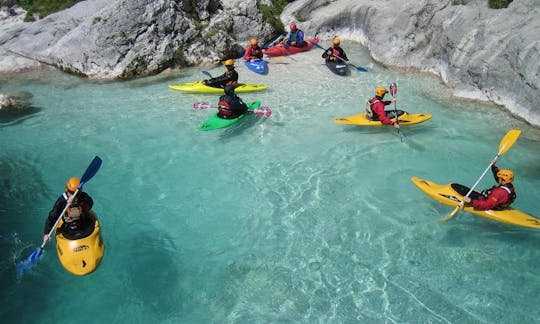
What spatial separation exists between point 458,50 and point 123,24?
11.1 m

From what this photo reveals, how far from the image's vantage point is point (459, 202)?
21.8 ft

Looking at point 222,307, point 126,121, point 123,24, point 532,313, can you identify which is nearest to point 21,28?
point 123,24

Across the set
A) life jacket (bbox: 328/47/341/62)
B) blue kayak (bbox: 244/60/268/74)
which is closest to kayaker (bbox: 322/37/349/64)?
life jacket (bbox: 328/47/341/62)

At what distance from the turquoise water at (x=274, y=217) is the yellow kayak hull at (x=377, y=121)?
11.2 inches

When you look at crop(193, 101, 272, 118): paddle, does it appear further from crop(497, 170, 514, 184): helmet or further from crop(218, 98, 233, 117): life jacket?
crop(497, 170, 514, 184): helmet

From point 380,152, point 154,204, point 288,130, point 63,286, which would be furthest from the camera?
point 288,130

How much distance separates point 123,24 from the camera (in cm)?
1410

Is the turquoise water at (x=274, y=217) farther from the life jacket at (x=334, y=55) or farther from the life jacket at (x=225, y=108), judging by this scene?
the life jacket at (x=334, y=55)

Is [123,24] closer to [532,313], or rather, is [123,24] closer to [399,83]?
[399,83]

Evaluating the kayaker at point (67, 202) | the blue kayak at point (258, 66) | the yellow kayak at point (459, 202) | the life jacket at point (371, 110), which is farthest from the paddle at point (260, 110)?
the kayaker at point (67, 202)

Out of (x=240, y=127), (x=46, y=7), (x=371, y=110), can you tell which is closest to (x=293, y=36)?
(x=240, y=127)

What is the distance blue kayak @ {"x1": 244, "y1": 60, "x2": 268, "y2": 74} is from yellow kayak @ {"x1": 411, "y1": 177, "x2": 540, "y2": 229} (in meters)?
7.36

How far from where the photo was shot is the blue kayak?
43.9ft

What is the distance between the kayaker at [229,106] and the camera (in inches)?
380
